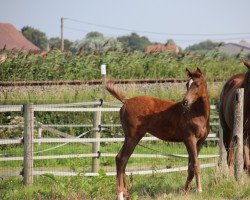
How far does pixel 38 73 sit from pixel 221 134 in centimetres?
1255

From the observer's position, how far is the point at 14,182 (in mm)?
12367

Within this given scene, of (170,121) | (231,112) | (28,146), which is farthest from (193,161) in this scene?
(28,146)

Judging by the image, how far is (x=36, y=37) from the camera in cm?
10362

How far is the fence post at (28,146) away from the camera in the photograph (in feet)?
40.1

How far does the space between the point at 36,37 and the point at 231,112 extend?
306 ft

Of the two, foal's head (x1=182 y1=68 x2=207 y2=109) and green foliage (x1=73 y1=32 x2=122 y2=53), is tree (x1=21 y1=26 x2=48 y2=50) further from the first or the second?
foal's head (x1=182 y1=68 x2=207 y2=109)

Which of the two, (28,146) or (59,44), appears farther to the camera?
(59,44)

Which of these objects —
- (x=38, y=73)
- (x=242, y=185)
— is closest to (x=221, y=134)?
(x=242, y=185)

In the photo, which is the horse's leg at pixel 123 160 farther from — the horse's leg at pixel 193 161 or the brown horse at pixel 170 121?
the horse's leg at pixel 193 161

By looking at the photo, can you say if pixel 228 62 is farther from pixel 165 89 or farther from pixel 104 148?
pixel 104 148

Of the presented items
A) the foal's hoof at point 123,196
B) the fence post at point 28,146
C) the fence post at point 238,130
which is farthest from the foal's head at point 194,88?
the fence post at point 28,146

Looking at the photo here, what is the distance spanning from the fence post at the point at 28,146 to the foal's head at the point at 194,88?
343 centimetres

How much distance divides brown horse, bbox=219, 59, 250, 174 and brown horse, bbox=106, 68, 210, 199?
→ 1.14 m

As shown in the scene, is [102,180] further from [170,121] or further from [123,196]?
[170,121]
